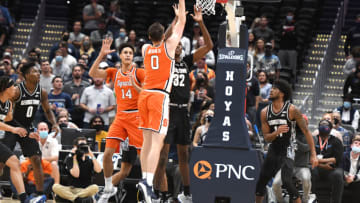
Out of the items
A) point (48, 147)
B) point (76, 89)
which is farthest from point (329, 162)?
point (76, 89)

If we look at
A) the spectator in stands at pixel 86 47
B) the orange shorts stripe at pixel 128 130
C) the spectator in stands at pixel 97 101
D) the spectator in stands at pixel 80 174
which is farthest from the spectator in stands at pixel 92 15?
the orange shorts stripe at pixel 128 130

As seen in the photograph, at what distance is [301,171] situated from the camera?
13.6 metres

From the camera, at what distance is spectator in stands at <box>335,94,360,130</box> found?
56.4 ft

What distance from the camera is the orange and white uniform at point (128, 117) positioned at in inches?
460

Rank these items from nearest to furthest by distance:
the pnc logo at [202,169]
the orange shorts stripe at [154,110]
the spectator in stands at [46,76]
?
1. the pnc logo at [202,169]
2. the orange shorts stripe at [154,110]
3. the spectator in stands at [46,76]

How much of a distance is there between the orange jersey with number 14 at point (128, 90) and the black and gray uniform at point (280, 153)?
7.19 feet

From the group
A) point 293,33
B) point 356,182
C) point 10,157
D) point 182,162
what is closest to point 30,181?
point 10,157

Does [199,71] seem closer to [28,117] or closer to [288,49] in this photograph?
[288,49]

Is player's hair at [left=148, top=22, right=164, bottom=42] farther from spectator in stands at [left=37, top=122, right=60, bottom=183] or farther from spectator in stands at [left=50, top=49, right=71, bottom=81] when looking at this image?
spectator in stands at [left=50, top=49, right=71, bottom=81]

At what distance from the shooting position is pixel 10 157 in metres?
11.5

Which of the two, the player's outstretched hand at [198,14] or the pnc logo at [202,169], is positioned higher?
the player's outstretched hand at [198,14]

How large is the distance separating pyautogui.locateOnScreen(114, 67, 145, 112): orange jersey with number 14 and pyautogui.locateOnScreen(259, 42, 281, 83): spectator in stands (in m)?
7.03

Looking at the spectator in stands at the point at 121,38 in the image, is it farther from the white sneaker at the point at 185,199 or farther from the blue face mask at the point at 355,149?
the white sneaker at the point at 185,199

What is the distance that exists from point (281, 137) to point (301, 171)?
74.9 inches
